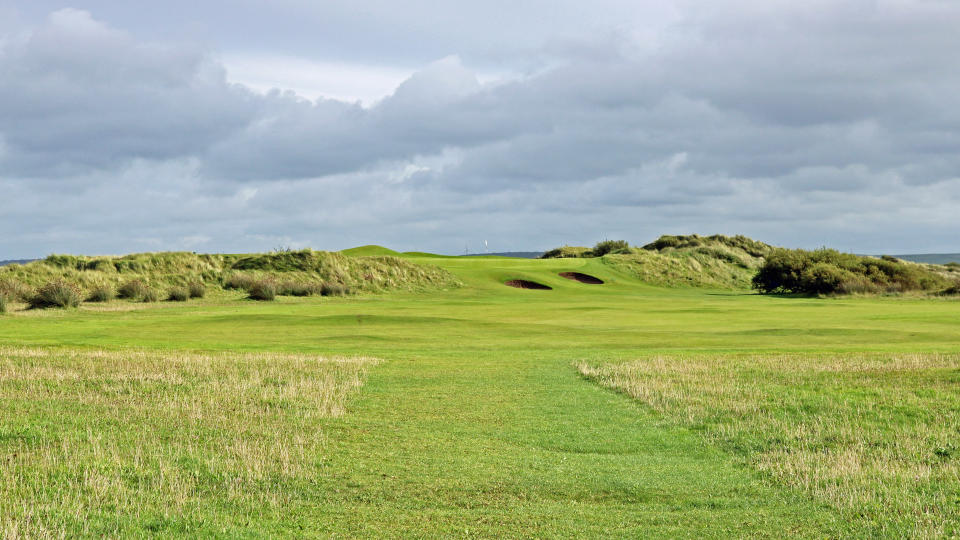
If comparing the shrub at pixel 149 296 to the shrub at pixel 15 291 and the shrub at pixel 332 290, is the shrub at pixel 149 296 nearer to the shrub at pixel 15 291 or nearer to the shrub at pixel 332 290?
the shrub at pixel 15 291

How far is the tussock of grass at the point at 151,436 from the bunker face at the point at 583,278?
6018 cm

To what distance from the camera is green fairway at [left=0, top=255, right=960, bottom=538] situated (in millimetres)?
9500

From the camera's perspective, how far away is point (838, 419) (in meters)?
15.7

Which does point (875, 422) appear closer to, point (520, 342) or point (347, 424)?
point (347, 424)

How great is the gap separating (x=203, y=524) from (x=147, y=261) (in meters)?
58.1

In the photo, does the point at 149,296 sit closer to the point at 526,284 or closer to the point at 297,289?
the point at 297,289

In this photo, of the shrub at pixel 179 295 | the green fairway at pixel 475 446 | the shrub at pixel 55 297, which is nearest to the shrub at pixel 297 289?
the shrub at pixel 179 295

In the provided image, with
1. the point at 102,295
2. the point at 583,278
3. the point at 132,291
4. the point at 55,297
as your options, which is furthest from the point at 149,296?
the point at 583,278

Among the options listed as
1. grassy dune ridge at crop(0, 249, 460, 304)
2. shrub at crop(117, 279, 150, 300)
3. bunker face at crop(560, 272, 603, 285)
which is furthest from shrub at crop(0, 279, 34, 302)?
bunker face at crop(560, 272, 603, 285)

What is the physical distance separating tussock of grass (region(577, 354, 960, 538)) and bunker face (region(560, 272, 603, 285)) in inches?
2205

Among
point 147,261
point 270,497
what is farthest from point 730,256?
point 270,497

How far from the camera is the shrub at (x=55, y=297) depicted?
45031 mm

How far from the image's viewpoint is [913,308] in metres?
48.5

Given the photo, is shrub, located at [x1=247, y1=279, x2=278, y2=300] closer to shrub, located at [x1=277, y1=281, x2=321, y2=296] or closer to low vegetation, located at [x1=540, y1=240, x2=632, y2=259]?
shrub, located at [x1=277, y1=281, x2=321, y2=296]
